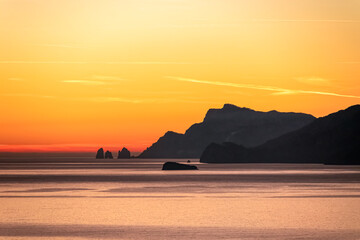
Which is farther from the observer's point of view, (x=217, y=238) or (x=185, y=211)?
(x=185, y=211)

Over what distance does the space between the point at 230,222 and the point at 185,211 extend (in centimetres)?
1316

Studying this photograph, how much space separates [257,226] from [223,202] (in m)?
30.0

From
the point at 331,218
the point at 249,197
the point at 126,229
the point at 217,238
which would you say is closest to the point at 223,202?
the point at 249,197

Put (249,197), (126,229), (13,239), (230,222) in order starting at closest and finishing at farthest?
(13,239), (126,229), (230,222), (249,197)

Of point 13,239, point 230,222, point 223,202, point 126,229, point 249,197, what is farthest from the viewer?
point 249,197

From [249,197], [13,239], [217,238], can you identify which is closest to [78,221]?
[13,239]

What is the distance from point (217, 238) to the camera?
51969 mm

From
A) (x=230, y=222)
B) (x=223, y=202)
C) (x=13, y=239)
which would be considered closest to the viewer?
(x=13, y=239)

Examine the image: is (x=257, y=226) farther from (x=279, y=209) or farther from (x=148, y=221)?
(x=279, y=209)

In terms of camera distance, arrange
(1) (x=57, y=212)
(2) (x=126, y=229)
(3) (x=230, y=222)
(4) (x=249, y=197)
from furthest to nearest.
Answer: (4) (x=249, y=197) < (1) (x=57, y=212) < (3) (x=230, y=222) < (2) (x=126, y=229)

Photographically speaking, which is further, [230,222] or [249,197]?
[249,197]

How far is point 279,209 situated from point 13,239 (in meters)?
37.3

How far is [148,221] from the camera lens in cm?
6675

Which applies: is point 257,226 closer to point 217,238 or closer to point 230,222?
point 230,222
